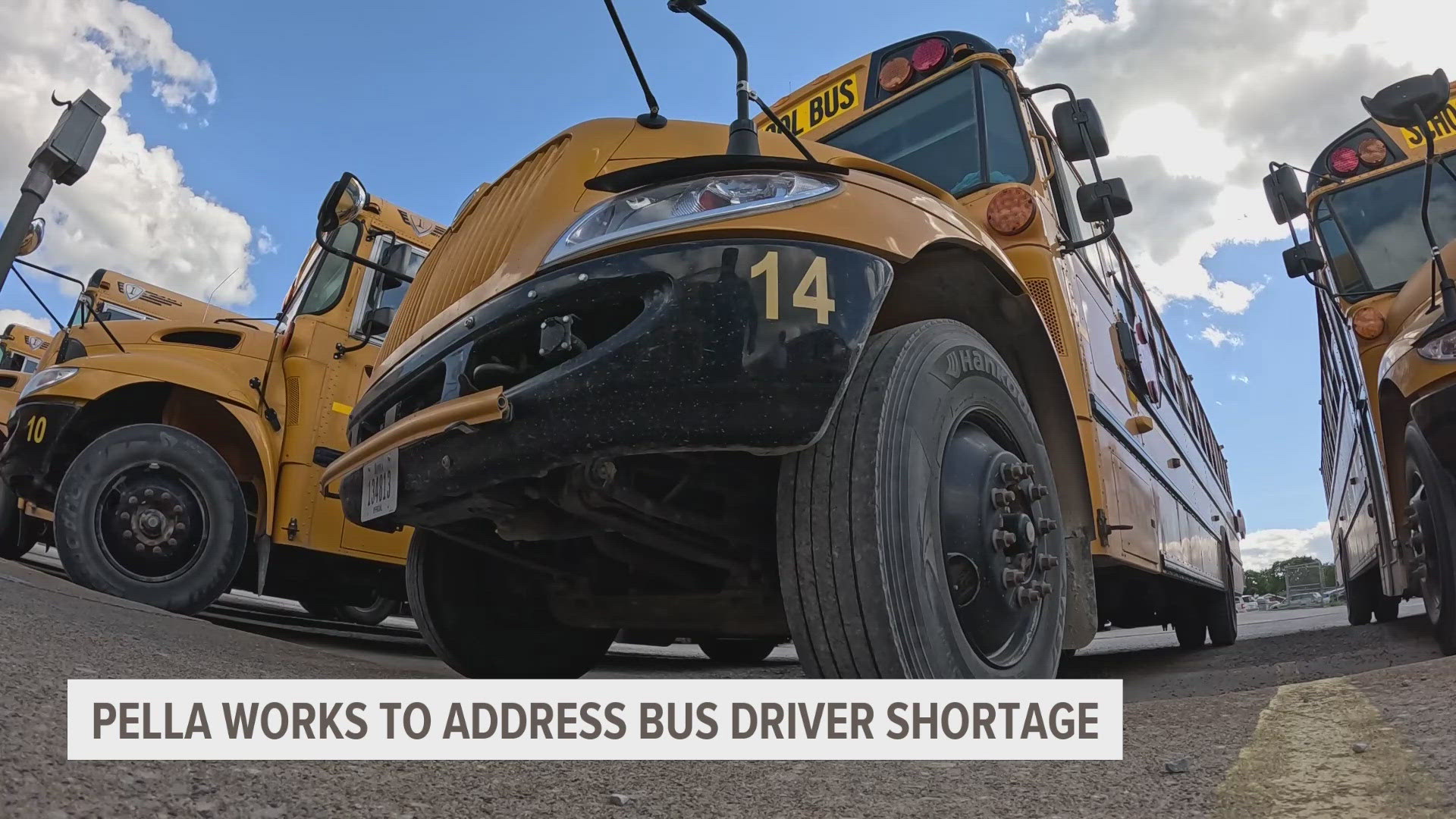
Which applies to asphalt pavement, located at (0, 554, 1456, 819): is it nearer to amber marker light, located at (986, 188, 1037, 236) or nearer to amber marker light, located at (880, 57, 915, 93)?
amber marker light, located at (986, 188, 1037, 236)

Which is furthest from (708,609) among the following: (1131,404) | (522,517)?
(1131,404)

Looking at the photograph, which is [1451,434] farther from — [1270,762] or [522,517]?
[522,517]

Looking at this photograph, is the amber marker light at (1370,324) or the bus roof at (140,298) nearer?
the amber marker light at (1370,324)

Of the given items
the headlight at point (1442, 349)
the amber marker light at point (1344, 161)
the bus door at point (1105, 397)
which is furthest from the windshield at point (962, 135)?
the amber marker light at point (1344, 161)

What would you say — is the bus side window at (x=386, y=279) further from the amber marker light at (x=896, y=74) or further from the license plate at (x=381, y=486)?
the license plate at (x=381, y=486)

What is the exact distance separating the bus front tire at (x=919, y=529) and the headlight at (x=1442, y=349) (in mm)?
2068

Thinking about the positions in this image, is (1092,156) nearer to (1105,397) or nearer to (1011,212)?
(1011,212)

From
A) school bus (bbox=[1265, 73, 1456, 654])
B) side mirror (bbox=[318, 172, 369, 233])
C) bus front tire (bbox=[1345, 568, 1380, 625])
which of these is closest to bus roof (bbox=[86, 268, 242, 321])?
side mirror (bbox=[318, 172, 369, 233])

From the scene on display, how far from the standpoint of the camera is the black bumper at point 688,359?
65.4 inches

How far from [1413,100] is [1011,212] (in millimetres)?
1483

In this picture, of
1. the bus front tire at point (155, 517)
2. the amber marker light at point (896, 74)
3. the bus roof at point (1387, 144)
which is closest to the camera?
the amber marker light at point (896, 74)

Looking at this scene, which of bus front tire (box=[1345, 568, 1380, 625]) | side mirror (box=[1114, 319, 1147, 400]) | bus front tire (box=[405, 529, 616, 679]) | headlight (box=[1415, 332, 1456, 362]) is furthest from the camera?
bus front tire (box=[1345, 568, 1380, 625])

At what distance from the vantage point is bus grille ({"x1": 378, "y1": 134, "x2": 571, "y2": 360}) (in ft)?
7.25

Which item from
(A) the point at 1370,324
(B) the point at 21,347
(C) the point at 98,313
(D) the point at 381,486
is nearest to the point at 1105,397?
(A) the point at 1370,324
